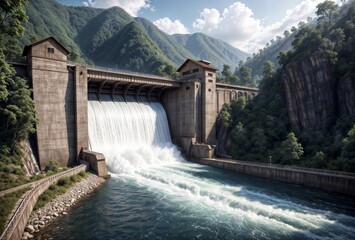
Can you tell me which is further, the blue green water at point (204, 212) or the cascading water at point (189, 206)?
the cascading water at point (189, 206)

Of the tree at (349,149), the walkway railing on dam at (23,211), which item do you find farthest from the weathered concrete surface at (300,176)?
the walkway railing on dam at (23,211)

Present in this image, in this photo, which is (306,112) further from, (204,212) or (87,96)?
(87,96)

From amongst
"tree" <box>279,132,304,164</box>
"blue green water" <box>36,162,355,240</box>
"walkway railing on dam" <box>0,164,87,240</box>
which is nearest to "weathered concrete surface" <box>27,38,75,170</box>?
"walkway railing on dam" <box>0,164,87,240</box>

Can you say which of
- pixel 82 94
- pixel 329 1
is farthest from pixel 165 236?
pixel 329 1

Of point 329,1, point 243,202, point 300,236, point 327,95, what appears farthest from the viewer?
point 329,1

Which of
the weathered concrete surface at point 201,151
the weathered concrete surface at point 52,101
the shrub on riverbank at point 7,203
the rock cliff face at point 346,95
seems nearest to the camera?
the shrub on riverbank at point 7,203

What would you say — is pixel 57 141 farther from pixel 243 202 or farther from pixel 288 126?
pixel 288 126

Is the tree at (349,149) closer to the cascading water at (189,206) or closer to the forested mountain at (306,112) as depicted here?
the forested mountain at (306,112)
